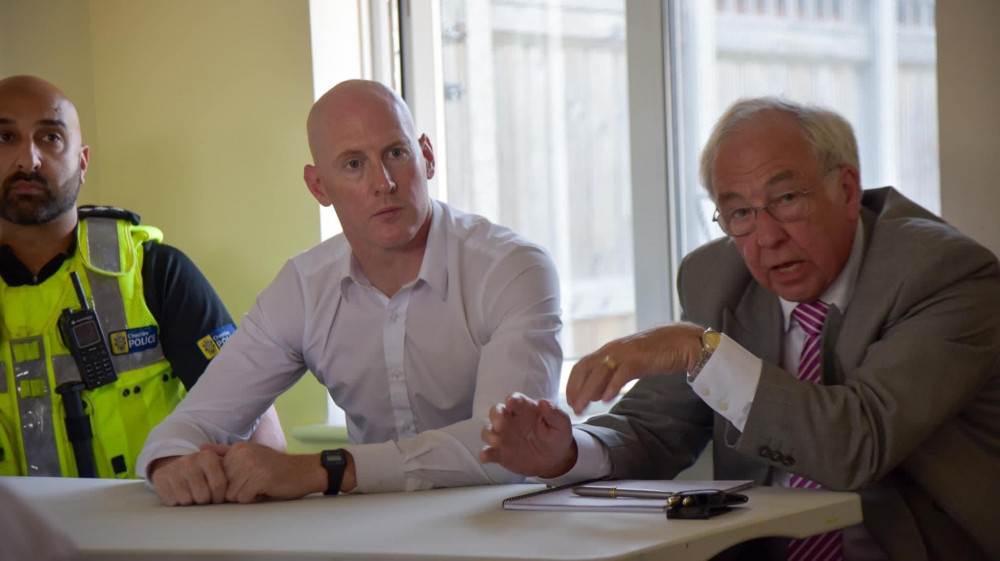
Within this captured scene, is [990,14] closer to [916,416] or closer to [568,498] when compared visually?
[916,416]

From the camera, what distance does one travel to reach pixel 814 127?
1866mm

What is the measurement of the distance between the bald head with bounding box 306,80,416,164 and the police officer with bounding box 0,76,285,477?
2.40 ft

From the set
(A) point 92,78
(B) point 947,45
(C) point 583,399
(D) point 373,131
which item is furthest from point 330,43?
(C) point 583,399

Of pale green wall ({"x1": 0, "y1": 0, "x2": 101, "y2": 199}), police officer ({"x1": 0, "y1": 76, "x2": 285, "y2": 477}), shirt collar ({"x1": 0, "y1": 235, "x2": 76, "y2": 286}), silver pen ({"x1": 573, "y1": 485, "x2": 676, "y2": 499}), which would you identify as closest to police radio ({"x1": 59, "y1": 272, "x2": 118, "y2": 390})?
police officer ({"x1": 0, "y1": 76, "x2": 285, "y2": 477})

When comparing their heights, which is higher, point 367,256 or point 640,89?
point 640,89

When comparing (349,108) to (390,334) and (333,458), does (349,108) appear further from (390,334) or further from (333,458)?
(333,458)

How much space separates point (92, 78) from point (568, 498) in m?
2.61

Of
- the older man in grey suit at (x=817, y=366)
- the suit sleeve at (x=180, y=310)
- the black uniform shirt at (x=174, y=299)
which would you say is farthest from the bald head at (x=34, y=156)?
the older man in grey suit at (x=817, y=366)

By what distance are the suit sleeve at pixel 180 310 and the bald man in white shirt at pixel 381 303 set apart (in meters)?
0.49

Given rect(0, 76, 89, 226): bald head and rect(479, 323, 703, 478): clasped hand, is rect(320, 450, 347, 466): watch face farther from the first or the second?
rect(0, 76, 89, 226): bald head

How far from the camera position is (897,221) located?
1837 mm

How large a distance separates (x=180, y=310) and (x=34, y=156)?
0.55 metres

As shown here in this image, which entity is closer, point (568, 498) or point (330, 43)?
point (568, 498)

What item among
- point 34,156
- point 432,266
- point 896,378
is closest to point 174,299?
point 34,156
